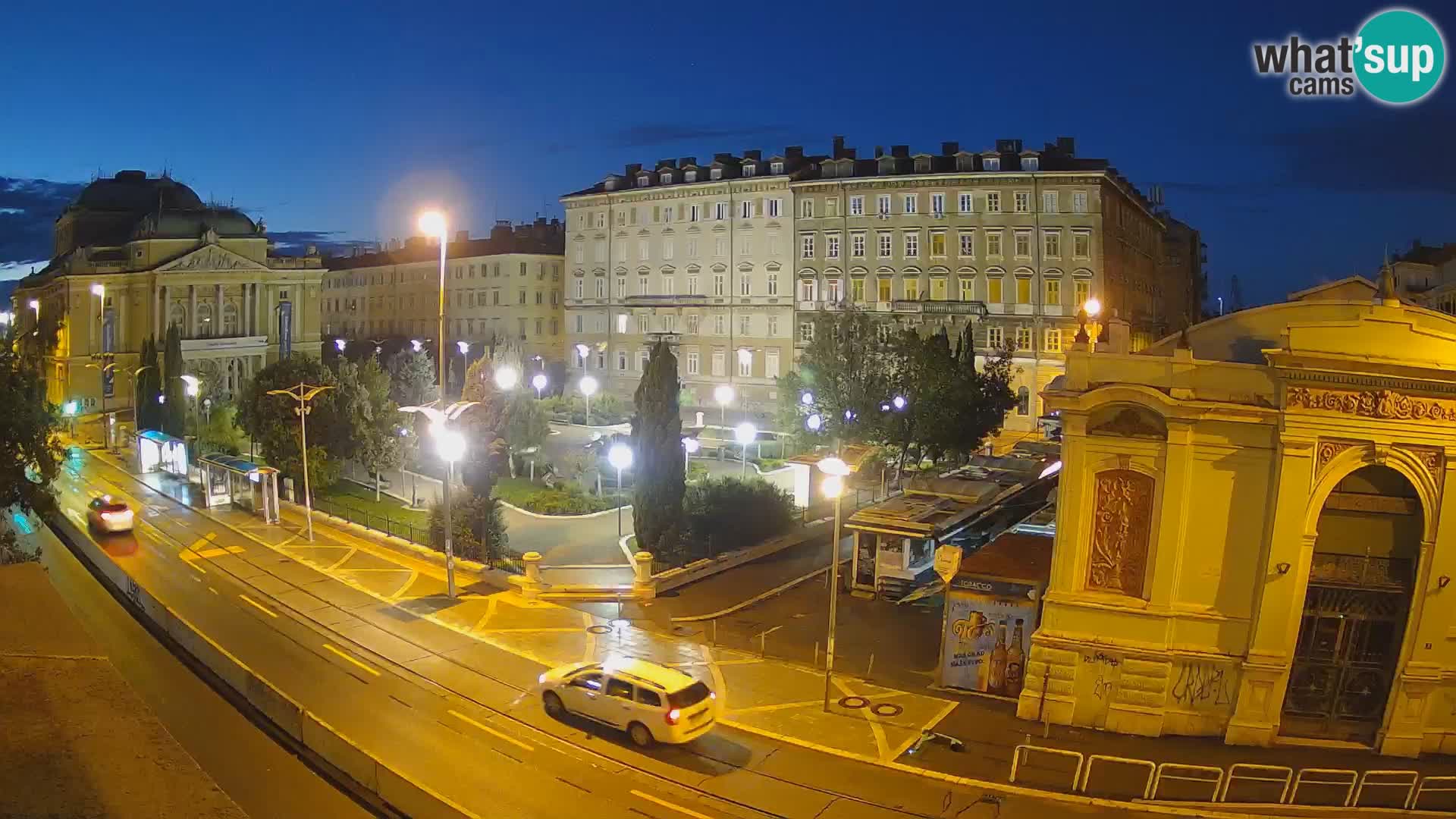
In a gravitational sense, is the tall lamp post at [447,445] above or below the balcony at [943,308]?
below

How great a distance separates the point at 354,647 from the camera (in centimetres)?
2261

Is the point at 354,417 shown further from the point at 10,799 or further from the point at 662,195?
the point at 662,195

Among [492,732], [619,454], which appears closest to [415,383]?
[619,454]

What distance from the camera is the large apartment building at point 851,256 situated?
58.8m

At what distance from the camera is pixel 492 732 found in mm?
17953

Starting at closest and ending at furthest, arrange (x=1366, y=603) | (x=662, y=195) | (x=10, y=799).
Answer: (x=10, y=799) → (x=1366, y=603) → (x=662, y=195)

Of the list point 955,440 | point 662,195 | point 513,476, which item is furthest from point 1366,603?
point 662,195

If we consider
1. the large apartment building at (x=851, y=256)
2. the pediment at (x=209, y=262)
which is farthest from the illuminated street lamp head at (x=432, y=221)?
the pediment at (x=209, y=262)

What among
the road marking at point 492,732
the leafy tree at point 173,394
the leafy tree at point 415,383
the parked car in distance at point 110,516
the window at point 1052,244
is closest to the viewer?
the road marking at point 492,732

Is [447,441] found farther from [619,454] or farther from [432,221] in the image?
[619,454]

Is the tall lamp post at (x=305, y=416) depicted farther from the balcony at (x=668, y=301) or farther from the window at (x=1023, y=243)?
the window at (x=1023, y=243)

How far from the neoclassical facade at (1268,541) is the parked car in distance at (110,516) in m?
29.8

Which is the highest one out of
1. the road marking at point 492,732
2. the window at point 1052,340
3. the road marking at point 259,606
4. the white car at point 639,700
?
the window at point 1052,340

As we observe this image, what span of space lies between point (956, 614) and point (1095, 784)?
4.83m
